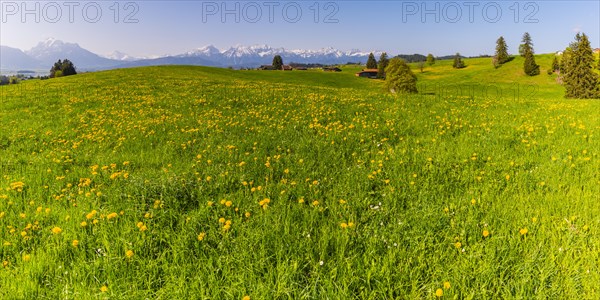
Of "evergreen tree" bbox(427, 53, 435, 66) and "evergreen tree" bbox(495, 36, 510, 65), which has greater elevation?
"evergreen tree" bbox(427, 53, 435, 66)

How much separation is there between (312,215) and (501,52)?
119 meters

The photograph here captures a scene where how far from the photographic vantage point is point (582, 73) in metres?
50.5

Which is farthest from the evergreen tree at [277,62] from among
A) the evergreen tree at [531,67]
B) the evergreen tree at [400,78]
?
the evergreen tree at [531,67]

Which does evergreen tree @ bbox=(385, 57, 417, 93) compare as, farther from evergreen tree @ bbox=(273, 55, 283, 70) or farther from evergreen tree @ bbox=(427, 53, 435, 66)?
evergreen tree @ bbox=(427, 53, 435, 66)

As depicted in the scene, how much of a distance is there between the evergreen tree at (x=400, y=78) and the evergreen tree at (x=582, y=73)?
108 feet

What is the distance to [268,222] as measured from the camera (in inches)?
160

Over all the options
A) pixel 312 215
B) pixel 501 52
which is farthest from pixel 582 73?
pixel 312 215

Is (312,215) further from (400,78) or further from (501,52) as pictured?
(501,52)

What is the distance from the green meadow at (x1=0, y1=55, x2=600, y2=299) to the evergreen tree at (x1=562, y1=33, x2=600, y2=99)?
5728 centimetres

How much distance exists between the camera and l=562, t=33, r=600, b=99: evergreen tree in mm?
49469

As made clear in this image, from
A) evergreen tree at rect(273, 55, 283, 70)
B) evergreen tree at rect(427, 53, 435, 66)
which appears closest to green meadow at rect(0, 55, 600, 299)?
evergreen tree at rect(273, 55, 283, 70)

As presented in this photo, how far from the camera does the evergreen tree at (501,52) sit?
96.2 meters

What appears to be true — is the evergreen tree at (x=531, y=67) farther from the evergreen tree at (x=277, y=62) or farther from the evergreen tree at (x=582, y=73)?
the evergreen tree at (x=277, y=62)

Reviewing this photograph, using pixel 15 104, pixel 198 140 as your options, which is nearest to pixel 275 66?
pixel 15 104
